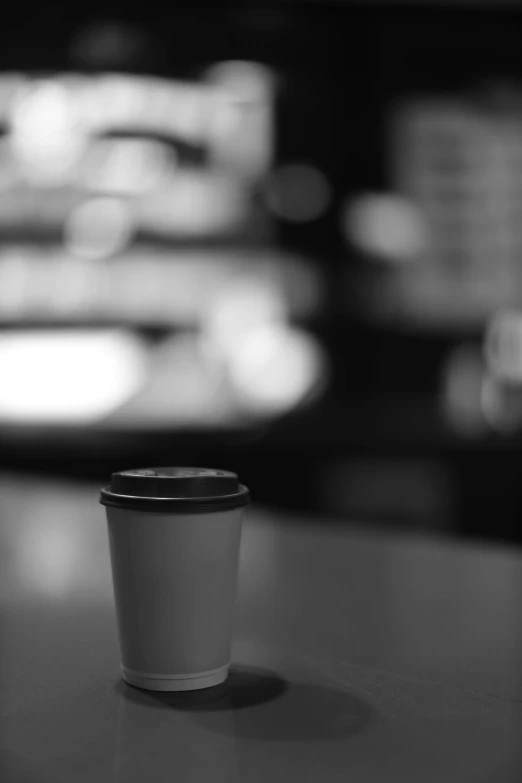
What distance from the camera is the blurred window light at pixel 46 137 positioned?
304 cm

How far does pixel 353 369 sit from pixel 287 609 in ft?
8.32

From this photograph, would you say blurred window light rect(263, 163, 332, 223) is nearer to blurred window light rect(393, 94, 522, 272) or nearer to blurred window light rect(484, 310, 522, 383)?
blurred window light rect(393, 94, 522, 272)

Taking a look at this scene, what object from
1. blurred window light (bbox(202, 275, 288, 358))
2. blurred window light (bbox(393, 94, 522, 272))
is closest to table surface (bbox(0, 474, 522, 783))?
blurred window light (bbox(202, 275, 288, 358))

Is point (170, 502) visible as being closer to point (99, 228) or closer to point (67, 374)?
point (67, 374)

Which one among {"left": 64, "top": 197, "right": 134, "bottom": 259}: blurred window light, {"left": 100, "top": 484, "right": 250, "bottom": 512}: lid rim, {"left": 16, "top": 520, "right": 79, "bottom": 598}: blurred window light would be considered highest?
{"left": 64, "top": 197, "right": 134, "bottom": 259}: blurred window light

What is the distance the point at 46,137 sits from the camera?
3.06 meters

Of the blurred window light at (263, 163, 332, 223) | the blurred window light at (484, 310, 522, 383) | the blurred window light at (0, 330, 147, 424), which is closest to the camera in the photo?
the blurred window light at (0, 330, 147, 424)

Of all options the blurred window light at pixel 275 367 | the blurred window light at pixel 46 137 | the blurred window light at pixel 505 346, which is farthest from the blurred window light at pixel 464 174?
the blurred window light at pixel 46 137

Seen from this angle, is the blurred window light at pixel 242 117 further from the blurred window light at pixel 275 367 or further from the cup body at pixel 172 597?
the cup body at pixel 172 597

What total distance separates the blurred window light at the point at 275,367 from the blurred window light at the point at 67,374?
0.35m

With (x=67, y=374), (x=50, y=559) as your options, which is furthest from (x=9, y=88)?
(x=50, y=559)

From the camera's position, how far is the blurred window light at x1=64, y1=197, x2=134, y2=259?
303cm

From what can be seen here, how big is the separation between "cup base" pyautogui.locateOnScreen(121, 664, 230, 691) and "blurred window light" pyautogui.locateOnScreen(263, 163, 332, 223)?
280cm

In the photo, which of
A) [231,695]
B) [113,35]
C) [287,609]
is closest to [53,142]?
[113,35]
